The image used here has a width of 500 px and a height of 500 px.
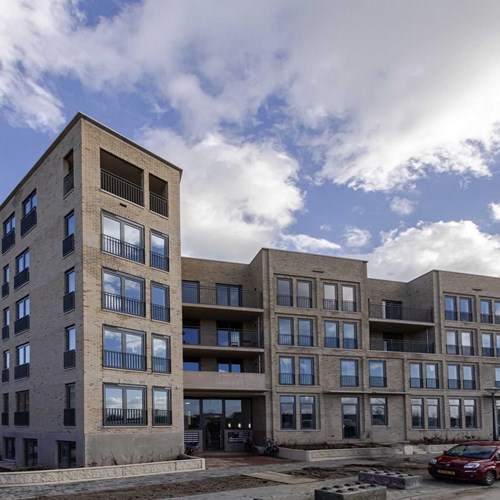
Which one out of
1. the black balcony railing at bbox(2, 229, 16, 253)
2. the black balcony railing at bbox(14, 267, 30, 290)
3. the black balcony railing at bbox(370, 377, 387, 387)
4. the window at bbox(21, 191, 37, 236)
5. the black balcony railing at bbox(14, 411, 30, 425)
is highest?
the window at bbox(21, 191, 37, 236)

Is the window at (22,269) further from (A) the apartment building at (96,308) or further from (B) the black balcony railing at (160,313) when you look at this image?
(B) the black balcony railing at (160,313)

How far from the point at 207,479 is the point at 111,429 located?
15.8ft

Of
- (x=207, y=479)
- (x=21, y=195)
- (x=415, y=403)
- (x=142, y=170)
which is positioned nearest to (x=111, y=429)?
(x=207, y=479)

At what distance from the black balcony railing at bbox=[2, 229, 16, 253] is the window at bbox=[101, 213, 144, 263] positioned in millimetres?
8317

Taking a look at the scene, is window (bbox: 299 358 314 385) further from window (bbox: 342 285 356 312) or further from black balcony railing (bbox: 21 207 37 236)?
black balcony railing (bbox: 21 207 37 236)

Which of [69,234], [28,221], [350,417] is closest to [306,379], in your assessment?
[350,417]

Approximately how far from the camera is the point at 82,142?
1001 inches

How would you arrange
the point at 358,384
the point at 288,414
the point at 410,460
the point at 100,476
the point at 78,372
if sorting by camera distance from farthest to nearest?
the point at 358,384
the point at 288,414
the point at 410,460
the point at 78,372
the point at 100,476

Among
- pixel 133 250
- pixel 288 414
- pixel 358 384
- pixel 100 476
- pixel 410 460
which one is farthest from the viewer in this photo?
pixel 358 384

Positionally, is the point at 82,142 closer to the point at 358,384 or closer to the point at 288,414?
the point at 288,414

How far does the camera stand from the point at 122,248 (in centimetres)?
2653

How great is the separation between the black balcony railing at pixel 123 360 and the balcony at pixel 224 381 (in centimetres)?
551

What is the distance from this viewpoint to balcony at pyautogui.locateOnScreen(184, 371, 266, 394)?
1250 inches

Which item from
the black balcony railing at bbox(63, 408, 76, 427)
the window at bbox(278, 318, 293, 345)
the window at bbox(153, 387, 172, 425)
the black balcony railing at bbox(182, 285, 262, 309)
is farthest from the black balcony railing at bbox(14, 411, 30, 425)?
the window at bbox(278, 318, 293, 345)
